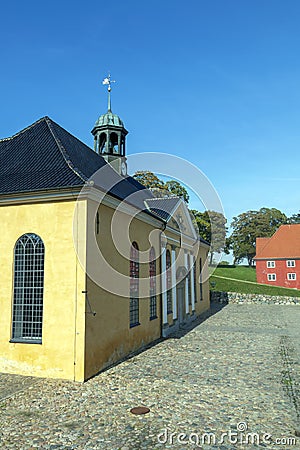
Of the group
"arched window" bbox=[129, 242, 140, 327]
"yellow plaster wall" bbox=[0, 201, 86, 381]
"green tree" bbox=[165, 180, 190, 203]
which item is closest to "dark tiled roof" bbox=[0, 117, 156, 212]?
"yellow plaster wall" bbox=[0, 201, 86, 381]

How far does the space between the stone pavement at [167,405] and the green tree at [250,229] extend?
67.8 m

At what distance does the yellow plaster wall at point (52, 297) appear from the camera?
10031 mm

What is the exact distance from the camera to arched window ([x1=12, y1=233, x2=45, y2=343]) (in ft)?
35.1

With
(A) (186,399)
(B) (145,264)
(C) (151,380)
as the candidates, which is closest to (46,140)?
(B) (145,264)

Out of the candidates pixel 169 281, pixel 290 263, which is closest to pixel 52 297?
pixel 169 281

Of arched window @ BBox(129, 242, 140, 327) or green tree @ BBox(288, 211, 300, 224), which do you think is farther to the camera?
green tree @ BBox(288, 211, 300, 224)

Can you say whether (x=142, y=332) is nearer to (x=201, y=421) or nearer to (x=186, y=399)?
(x=186, y=399)

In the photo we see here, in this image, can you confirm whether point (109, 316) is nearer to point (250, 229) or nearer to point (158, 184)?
point (158, 184)

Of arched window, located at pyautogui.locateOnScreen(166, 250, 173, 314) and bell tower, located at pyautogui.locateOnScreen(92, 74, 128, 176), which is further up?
bell tower, located at pyautogui.locateOnScreen(92, 74, 128, 176)

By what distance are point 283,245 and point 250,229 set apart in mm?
27683

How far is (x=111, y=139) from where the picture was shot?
22.5 m

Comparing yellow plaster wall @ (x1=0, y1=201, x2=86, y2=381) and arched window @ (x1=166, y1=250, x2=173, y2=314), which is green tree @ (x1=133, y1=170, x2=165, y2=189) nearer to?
arched window @ (x1=166, y1=250, x2=173, y2=314)

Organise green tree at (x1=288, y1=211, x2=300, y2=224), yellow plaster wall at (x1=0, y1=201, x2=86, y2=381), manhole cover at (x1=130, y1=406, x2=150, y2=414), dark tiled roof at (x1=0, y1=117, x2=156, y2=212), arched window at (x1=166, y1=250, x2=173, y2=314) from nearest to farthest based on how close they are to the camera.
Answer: manhole cover at (x1=130, y1=406, x2=150, y2=414) → yellow plaster wall at (x1=0, y1=201, x2=86, y2=381) → dark tiled roof at (x1=0, y1=117, x2=156, y2=212) → arched window at (x1=166, y1=250, x2=173, y2=314) → green tree at (x1=288, y1=211, x2=300, y2=224)

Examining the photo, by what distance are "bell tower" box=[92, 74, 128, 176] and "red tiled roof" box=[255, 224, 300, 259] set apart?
1415 inches
